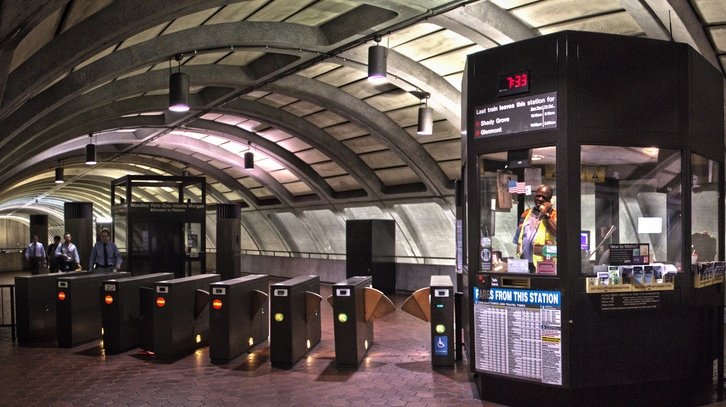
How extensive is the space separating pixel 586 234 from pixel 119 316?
22.7 ft

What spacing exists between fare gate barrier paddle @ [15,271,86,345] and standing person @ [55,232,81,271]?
Result: 6.62m

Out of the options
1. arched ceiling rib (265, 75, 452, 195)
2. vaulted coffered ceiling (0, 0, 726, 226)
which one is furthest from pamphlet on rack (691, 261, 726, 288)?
arched ceiling rib (265, 75, 452, 195)

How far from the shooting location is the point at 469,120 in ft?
22.1

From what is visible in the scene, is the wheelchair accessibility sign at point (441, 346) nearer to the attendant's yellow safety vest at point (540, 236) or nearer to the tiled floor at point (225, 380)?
the tiled floor at point (225, 380)

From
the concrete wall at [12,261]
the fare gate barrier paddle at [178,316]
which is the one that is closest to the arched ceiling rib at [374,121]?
the fare gate barrier paddle at [178,316]

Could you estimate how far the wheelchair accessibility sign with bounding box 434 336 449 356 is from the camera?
27.4 feet

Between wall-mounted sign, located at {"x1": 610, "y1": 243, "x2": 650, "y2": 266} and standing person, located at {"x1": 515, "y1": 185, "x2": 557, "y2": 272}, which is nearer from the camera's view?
wall-mounted sign, located at {"x1": 610, "y1": 243, "x2": 650, "y2": 266}

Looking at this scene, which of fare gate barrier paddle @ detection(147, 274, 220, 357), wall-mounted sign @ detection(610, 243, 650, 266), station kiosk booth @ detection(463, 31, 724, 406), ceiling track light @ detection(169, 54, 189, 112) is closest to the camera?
station kiosk booth @ detection(463, 31, 724, 406)

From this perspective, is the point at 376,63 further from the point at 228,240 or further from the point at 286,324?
the point at 228,240

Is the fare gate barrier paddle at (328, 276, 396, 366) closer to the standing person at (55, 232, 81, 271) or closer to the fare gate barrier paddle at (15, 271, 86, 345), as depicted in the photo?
the fare gate barrier paddle at (15, 271, 86, 345)

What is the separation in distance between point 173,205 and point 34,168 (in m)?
8.13

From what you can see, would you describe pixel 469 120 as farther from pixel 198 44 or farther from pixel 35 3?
pixel 198 44

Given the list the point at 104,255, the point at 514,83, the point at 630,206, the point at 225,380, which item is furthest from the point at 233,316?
the point at 630,206

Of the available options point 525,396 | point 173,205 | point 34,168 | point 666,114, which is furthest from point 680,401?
point 34,168
